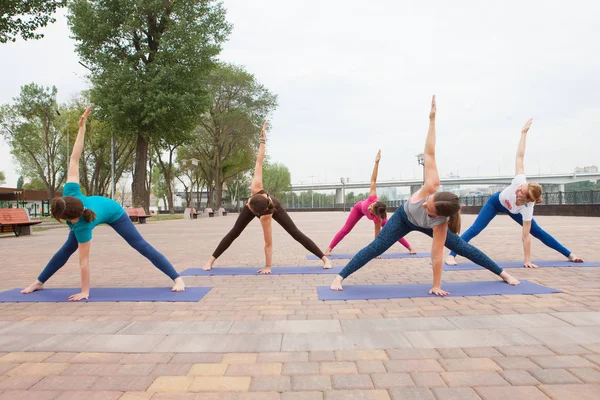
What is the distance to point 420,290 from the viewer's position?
449cm

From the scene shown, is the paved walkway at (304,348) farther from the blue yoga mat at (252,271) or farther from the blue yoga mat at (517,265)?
the blue yoga mat at (517,265)

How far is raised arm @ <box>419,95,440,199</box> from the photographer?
4164 mm

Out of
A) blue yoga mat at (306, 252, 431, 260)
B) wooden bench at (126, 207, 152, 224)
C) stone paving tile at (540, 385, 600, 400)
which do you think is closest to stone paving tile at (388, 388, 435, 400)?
stone paving tile at (540, 385, 600, 400)

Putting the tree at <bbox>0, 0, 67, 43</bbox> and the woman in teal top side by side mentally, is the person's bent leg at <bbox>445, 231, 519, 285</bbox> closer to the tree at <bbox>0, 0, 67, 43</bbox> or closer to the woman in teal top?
the woman in teal top

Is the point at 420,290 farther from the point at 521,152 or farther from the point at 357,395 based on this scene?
the point at 521,152

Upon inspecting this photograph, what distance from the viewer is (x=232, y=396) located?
210 cm

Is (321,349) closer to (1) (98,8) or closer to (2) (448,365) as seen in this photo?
(2) (448,365)

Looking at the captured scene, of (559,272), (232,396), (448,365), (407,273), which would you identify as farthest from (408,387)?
(559,272)

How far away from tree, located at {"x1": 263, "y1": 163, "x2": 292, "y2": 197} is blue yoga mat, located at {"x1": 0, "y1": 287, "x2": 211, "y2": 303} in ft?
231

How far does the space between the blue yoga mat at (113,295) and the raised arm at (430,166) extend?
2.79 metres

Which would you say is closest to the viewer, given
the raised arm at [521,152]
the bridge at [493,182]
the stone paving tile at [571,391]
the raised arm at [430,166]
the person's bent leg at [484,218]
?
the stone paving tile at [571,391]

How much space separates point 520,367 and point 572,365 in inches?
13.0

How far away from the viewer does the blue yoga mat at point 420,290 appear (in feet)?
14.0

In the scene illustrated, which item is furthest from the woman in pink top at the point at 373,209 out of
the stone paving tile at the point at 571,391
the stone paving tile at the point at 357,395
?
the stone paving tile at the point at 357,395
